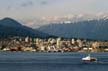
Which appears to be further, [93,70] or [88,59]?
[88,59]

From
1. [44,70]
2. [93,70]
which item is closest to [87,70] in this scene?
[93,70]

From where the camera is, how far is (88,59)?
185625mm

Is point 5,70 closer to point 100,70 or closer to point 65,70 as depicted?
point 65,70

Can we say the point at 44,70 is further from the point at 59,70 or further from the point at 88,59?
the point at 88,59

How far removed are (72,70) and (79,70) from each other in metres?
1.78

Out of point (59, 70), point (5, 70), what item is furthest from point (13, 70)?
point (59, 70)

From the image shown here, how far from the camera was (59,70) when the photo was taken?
424 feet

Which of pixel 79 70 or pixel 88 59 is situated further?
pixel 88 59

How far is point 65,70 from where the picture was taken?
12912 centimetres

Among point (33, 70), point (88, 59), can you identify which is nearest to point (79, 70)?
point (33, 70)

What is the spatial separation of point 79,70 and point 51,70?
A: 7.05 metres

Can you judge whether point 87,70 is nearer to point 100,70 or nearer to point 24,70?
point 100,70

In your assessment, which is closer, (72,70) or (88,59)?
(72,70)

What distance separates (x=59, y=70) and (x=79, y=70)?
4940mm
